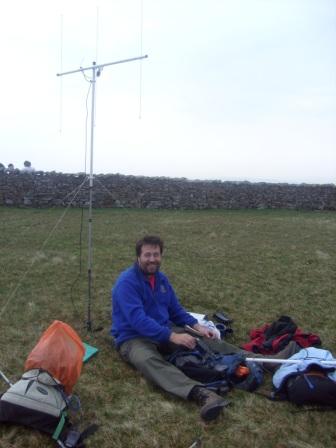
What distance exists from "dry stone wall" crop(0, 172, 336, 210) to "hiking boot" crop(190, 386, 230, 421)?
1309cm

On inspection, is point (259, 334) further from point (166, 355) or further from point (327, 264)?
point (327, 264)

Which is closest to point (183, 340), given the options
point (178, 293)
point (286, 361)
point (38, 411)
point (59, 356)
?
point (286, 361)

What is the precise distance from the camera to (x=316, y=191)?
2188cm

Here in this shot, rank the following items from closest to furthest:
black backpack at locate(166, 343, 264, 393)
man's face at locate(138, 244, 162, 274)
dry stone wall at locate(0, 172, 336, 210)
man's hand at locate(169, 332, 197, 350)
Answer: black backpack at locate(166, 343, 264, 393) < man's hand at locate(169, 332, 197, 350) < man's face at locate(138, 244, 162, 274) < dry stone wall at locate(0, 172, 336, 210)

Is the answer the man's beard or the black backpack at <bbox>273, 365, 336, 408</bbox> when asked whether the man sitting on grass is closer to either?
the man's beard

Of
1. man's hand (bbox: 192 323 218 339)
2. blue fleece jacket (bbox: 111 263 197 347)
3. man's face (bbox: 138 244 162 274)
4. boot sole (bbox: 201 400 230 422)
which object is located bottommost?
boot sole (bbox: 201 400 230 422)

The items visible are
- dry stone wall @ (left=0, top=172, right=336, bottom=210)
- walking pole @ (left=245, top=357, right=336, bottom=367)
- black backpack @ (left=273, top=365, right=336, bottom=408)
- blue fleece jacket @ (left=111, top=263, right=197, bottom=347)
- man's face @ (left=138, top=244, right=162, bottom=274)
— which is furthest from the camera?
dry stone wall @ (left=0, top=172, right=336, bottom=210)

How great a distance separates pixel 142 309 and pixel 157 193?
15.2m

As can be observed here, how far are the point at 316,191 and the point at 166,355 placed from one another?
761 inches

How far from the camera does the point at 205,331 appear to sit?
4715 millimetres

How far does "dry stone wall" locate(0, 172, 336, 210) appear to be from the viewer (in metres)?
17.6

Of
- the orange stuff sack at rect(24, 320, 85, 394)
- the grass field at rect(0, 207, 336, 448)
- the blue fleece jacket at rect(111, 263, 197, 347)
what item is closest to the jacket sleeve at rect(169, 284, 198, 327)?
the blue fleece jacket at rect(111, 263, 197, 347)

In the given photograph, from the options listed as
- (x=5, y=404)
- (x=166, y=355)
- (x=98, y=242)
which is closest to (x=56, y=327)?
(x=5, y=404)

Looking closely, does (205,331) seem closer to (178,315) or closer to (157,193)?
(178,315)
